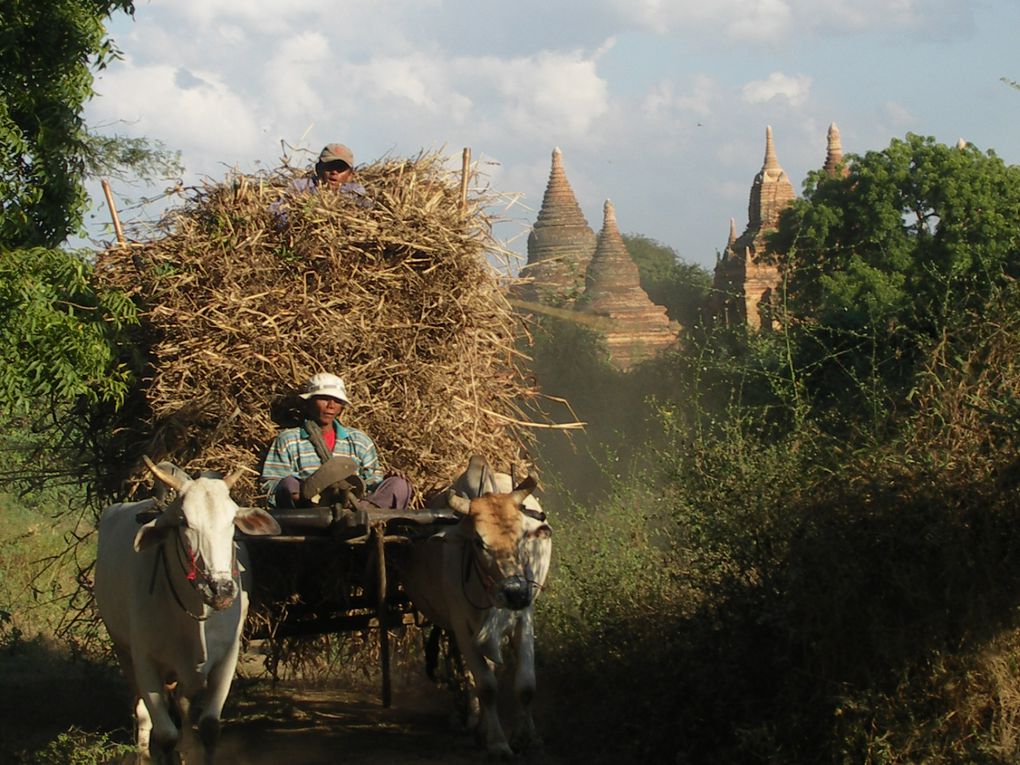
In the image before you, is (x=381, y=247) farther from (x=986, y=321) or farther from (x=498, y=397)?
(x=986, y=321)

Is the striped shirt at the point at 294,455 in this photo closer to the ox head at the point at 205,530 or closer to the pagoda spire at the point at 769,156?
the ox head at the point at 205,530

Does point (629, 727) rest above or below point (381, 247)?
below

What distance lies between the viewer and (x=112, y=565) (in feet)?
21.3

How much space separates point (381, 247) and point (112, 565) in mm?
2096

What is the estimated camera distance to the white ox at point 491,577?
6.18 metres

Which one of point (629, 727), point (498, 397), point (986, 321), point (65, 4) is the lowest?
point (629, 727)

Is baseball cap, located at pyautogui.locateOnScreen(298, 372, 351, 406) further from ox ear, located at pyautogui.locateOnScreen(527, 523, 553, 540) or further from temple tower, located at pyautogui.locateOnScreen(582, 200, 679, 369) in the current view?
temple tower, located at pyautogui.locateOnScreen(582, 200, 679, 369)

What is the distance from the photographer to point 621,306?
37.6 metres

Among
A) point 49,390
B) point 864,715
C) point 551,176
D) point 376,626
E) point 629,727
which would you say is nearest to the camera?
point 864,715

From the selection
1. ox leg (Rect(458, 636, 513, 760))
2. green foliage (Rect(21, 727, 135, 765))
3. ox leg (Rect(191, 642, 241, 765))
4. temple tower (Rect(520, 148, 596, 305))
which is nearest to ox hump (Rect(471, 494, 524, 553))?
ox leg (Rect(458, 636, 513, 760))

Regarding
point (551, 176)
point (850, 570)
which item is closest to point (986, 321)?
point (850, 570)

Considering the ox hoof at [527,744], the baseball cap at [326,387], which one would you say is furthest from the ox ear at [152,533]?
the ox hoof at [527,744]

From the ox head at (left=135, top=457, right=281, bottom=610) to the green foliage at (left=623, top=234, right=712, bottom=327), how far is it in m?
31.7

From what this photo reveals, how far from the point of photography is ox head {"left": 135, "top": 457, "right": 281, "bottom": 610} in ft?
17.4
